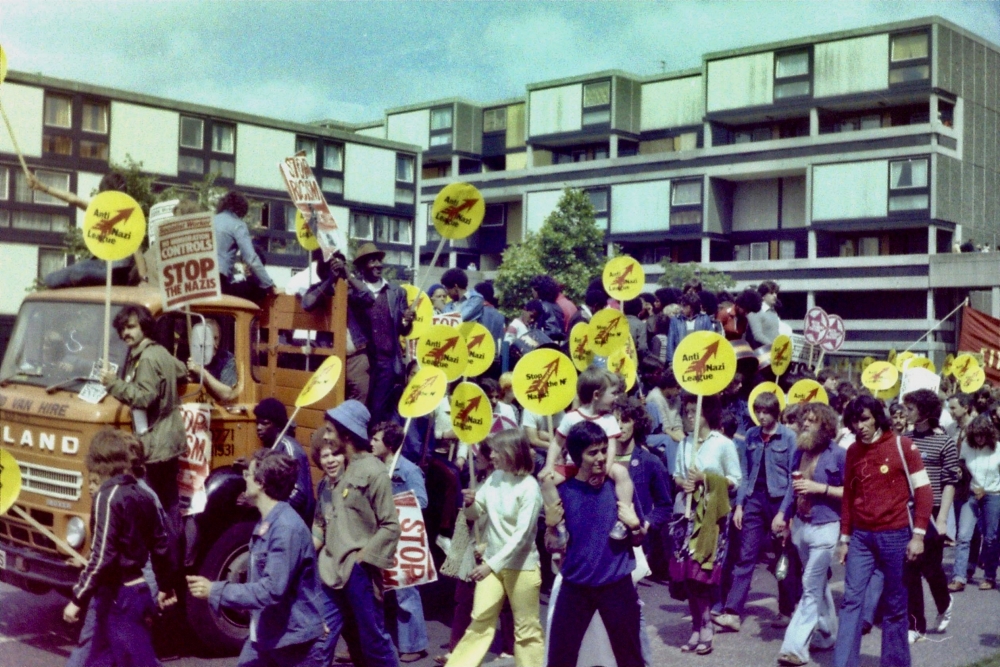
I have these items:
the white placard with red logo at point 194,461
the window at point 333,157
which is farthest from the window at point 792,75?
the white placard with red logo at point 194,461

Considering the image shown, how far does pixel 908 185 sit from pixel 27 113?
123ft

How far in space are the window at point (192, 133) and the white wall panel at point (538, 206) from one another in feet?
69.0

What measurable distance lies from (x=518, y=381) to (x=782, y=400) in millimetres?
3639

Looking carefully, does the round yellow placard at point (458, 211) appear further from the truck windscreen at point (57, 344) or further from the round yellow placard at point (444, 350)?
the truck windscreen at point (57, 344)

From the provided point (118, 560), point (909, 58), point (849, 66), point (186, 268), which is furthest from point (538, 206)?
point (118, 560)

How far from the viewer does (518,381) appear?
8.78m

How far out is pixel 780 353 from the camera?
13070 mm

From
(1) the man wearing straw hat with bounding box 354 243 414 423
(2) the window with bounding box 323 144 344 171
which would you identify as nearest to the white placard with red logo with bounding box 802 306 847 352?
(1) the man wearing straw hat with bounding box 354 243 414 423

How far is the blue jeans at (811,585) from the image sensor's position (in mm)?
8320

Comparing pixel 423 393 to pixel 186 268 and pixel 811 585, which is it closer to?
pixel 186 268

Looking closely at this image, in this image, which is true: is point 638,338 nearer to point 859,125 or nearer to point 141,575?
point 141,575

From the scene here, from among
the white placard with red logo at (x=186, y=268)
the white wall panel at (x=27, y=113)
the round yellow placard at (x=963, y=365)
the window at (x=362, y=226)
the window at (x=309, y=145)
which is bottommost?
the round yellow placard at (x=963, y=365)

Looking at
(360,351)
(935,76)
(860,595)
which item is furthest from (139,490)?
(935,76)

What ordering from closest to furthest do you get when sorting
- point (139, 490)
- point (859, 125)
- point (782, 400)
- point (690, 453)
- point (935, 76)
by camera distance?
1. point (139, 490)
2. point (690, 453)
3. point (782, 400)
4. point (935, 76)
5. point (859, 125)
